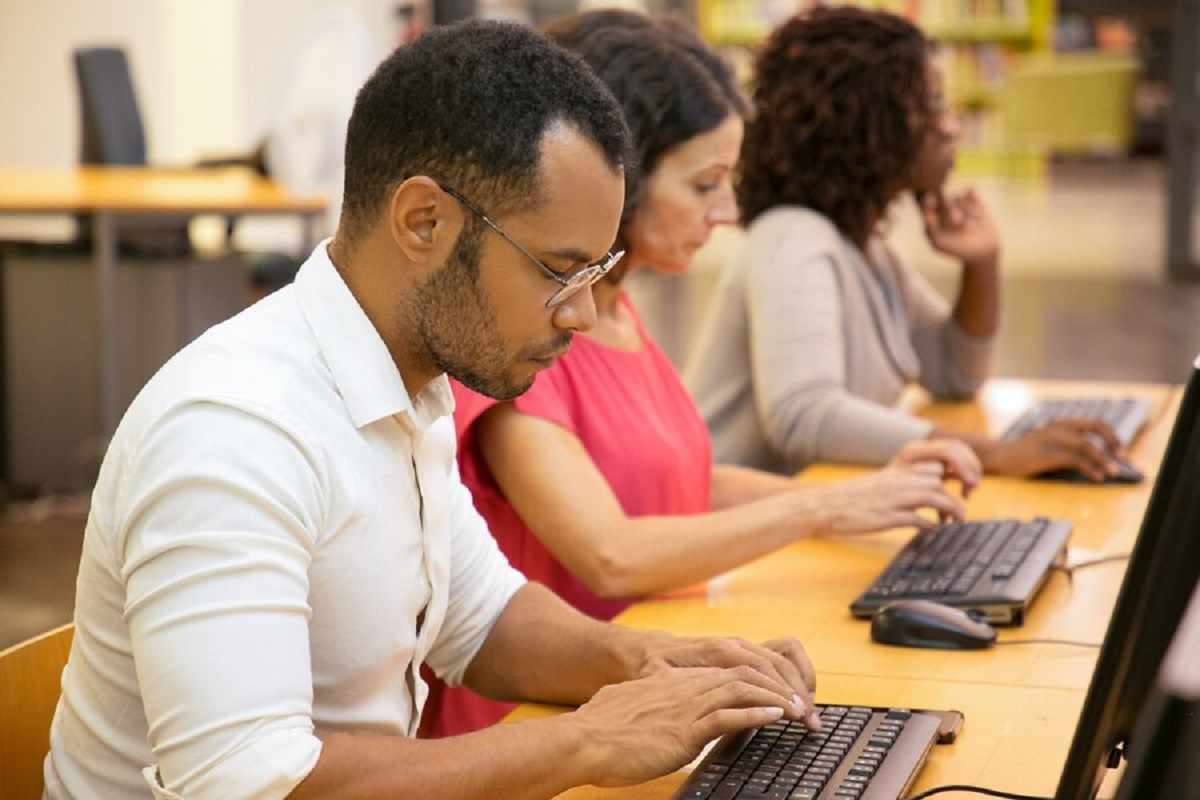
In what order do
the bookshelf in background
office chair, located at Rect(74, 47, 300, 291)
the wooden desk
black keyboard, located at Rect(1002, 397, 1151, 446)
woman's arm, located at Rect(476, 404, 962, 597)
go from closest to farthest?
woman's arm, located at Rect(476, 404, 962, 597) < black keyboard, located at Rect(1002, 397, 1151, 446) < the wooden desk < office chair, located at Rect(74, 47, 300, 291) < the bookshelf in background

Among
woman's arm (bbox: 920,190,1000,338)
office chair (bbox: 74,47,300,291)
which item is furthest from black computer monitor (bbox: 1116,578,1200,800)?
office chair (bbox: 74,47,300,291)

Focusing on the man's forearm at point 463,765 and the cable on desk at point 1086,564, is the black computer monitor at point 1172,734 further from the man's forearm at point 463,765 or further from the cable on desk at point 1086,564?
the cable on desk at point 1086,564

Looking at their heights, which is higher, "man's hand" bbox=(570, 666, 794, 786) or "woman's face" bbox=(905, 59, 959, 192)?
"woman's face" bbox=(905, 59, 959, 192)

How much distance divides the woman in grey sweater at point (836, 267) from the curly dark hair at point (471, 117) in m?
1.35

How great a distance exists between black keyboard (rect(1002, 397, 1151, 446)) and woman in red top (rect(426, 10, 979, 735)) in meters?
0.66

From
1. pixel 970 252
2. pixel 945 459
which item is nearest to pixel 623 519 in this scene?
pixel 945 459

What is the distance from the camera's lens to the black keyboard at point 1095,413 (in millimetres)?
2803

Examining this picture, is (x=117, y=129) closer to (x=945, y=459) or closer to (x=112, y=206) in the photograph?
(x=112, y=206)

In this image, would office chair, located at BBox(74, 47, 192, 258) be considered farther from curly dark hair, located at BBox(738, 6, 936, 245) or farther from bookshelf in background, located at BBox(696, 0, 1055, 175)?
bookshelf in background, located at BBox(696, 0, 1055, 175)

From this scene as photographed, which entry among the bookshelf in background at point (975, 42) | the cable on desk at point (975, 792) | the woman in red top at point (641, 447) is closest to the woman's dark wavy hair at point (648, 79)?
the woman in red top at point (641, 447)

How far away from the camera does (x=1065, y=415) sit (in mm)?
2914

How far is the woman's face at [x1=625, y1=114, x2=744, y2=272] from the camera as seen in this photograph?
2.16 m

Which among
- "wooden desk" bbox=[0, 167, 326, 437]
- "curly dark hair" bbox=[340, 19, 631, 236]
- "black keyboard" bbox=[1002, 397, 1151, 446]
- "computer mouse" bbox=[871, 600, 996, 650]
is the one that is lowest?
"wooden desk" bbox=[0, 167, 326, 437]

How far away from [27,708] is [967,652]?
0.92 m
